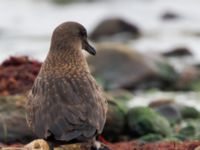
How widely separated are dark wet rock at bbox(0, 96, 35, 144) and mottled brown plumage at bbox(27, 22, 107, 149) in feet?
5.64

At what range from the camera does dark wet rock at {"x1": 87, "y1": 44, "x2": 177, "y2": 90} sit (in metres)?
17.8

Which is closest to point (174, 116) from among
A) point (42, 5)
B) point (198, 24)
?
point (198, 24)

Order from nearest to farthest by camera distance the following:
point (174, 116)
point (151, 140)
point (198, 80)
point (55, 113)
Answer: point (55, 113) → point (151, 140) → point (174, 116) → point (198, 80)

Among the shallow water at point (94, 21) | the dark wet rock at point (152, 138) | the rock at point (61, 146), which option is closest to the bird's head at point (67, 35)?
the rock at point (61, 146)

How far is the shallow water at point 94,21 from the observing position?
24.3 meters

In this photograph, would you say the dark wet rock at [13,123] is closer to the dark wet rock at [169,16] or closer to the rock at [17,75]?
the rock at [17,75]

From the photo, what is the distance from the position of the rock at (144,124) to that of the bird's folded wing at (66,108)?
113 inches

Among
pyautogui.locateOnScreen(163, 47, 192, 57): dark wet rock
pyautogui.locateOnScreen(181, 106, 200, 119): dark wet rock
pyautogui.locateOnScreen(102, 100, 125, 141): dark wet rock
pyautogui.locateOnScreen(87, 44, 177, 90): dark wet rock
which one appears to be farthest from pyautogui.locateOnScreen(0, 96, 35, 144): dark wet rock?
pyautogui.locateOnScreen(163, 47, 192, 57): dark wet rock

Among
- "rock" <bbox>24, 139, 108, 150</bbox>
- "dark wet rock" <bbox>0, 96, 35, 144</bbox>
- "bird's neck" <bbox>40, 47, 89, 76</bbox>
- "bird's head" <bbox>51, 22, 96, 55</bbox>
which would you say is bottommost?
"dark wet rock" <bbox>0, 96, 35, 144</bbox>

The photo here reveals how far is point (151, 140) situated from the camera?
11.1 metres

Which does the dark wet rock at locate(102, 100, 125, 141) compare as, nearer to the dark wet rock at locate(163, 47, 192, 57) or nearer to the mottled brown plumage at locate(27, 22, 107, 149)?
the mottled brown plumage at locate(27, 22, 107, 149)

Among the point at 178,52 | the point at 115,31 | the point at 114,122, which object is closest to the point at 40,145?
the point at 114,122

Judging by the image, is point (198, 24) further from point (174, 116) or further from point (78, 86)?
point (78, 86)

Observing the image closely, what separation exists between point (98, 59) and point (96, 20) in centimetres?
1104
